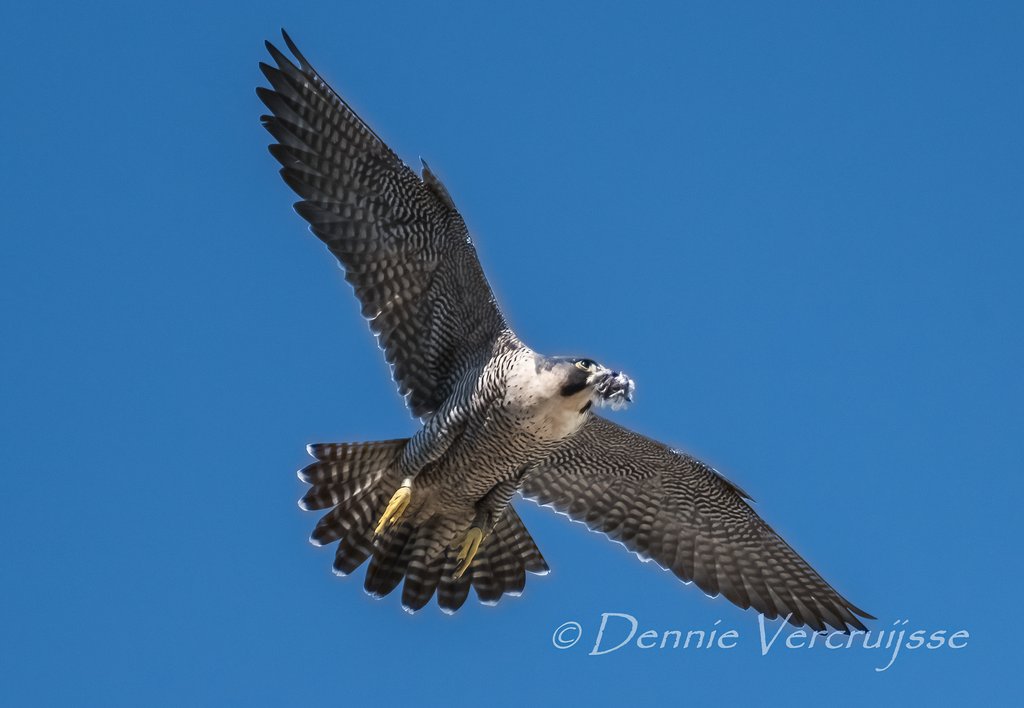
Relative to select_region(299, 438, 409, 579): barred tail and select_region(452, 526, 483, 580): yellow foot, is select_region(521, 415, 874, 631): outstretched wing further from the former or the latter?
select_region(299, 438, 409, 579): barred tail

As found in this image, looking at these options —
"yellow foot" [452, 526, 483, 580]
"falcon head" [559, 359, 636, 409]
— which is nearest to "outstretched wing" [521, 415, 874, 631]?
"yellow foot" [452, 526, 483, 580]

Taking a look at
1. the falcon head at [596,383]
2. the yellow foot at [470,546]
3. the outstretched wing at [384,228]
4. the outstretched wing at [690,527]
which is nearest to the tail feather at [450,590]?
the yellow foot at [470,546]

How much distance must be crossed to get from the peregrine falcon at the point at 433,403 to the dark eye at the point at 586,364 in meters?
0.01

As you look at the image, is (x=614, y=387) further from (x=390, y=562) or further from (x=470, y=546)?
(x=390, y=562)

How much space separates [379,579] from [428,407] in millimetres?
1635

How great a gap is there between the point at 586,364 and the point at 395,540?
2.78m

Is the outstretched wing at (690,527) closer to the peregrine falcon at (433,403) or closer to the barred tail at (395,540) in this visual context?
the peregrine falcon at (433,403)

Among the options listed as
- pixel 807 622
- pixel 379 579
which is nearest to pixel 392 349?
pixel 379 579

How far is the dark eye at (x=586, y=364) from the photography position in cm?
1298

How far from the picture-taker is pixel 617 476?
15.4 metres

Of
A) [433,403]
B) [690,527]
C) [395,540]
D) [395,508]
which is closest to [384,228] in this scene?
[433,403]

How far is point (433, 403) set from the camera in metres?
14.4

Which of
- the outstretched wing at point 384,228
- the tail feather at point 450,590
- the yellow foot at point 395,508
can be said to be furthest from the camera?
the tail feather at point 450,590

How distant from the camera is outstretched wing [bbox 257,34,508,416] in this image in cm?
1373
